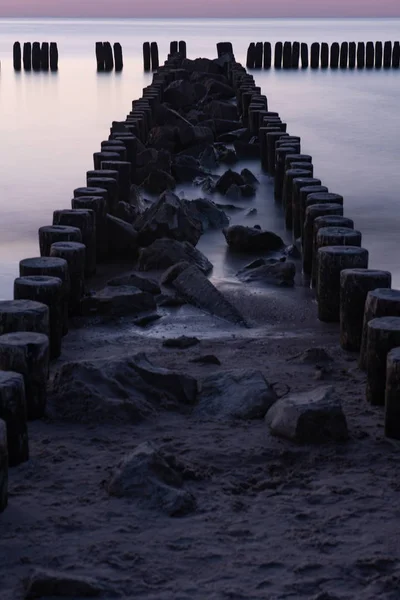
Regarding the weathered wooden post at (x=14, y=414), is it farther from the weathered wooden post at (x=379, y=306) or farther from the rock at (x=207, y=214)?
the rock at (x=207, y=214)

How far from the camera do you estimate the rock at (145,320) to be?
6.93 m

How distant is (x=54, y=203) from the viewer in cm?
1236

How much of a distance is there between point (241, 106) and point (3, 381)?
17343mm

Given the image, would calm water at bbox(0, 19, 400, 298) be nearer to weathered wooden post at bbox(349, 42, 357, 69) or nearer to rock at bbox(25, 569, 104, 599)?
weathered wooden post at bbox(349, 42, 357, 69)

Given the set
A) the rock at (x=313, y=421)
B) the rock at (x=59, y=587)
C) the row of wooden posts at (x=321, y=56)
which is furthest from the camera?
the row of wooden posts at (x=321, y=56)

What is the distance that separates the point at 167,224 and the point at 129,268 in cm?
59

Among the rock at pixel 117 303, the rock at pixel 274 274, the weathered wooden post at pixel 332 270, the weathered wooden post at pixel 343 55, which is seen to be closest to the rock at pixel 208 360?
the rock at pixel 117 303

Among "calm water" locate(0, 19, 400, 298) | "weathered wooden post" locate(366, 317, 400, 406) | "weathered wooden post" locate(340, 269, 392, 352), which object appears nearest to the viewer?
"weathered wooden post" locate(366, 317, 400, 406)

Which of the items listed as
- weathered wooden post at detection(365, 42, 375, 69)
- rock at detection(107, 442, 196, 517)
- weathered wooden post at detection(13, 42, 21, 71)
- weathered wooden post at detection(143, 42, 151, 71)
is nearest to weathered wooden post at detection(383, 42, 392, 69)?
weathered wooden post at detection(365, 42, 375, 69)

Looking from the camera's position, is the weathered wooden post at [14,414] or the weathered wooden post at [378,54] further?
the weathered wooden post at [378,54]

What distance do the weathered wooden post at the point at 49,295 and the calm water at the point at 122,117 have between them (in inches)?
92.3

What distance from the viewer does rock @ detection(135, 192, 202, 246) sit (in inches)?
356

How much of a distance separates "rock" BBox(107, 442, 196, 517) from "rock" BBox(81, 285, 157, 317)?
2.81m

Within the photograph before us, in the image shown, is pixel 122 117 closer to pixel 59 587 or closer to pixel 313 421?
pixel 313 421
